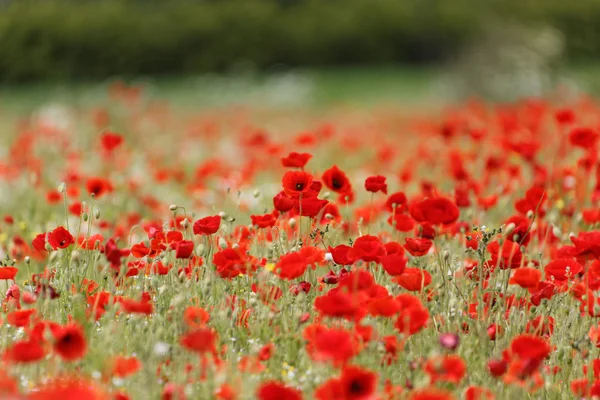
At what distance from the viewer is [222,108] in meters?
12.5

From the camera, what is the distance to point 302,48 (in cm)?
2034

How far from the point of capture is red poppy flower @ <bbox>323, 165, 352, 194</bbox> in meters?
2.71

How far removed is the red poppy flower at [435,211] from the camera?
2459mm

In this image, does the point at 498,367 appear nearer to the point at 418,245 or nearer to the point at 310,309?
the point at 418,245

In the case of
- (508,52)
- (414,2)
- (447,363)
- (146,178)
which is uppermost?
(447,363)

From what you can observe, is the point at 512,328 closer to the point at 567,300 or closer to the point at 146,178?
the point at 567,300

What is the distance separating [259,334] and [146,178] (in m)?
3.57

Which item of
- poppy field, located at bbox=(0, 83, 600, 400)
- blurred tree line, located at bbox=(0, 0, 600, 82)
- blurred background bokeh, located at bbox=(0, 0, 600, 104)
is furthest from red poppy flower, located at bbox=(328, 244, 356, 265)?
blurred tree line, located at bbox=(0, 0, 600, 82)

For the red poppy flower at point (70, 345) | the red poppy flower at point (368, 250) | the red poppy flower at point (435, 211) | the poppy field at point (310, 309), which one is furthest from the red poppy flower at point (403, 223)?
the red poppy flower at point (70, 345)

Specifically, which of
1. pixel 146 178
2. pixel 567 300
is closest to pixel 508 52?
pixel 146 178

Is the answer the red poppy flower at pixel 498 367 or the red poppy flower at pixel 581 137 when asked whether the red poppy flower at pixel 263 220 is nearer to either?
the red poppy flower at pixel 498 367

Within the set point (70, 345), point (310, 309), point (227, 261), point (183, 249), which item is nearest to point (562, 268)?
point (310, 309)

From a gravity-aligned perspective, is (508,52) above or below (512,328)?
below

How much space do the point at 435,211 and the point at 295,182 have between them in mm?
431
